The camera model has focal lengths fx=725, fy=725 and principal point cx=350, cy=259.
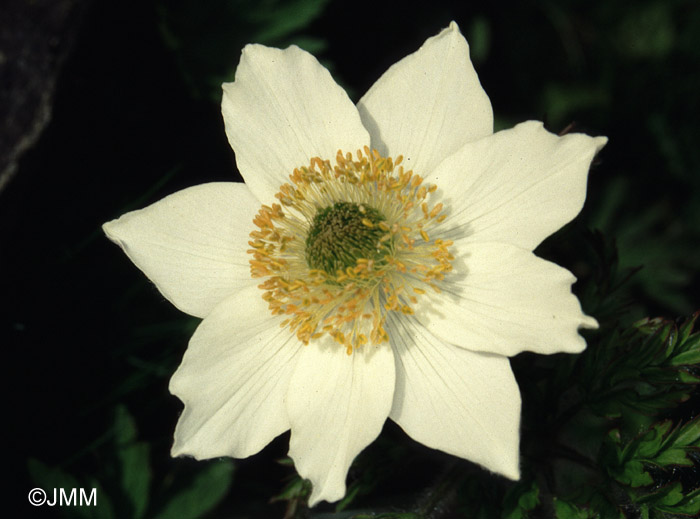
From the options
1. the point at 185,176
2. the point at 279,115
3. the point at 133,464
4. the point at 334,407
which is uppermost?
the point at 279,115

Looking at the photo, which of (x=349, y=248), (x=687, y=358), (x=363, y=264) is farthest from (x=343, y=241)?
(x=687, y=358)

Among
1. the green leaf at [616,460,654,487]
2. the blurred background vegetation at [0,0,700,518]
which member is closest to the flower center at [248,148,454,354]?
the blurred background vegetation at [0,0,700,518]

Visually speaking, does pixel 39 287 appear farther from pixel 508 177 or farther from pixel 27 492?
pixel 508 177

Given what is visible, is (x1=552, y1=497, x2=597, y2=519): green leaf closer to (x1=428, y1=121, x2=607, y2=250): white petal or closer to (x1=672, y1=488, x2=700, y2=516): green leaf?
(x1=672, y1=488, x2=700, y2=516): green leaf

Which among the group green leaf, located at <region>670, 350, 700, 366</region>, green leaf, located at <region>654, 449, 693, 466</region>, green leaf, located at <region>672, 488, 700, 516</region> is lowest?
green leaf, located at <region>672, 488, 700, 516</region>

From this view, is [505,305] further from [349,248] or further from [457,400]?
[349,248]

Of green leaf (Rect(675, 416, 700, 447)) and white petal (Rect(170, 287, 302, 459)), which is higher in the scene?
white petal (Rect(170, 287, 302, 459))

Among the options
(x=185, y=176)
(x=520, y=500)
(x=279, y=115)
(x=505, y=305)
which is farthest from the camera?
(x=185, y=176)
